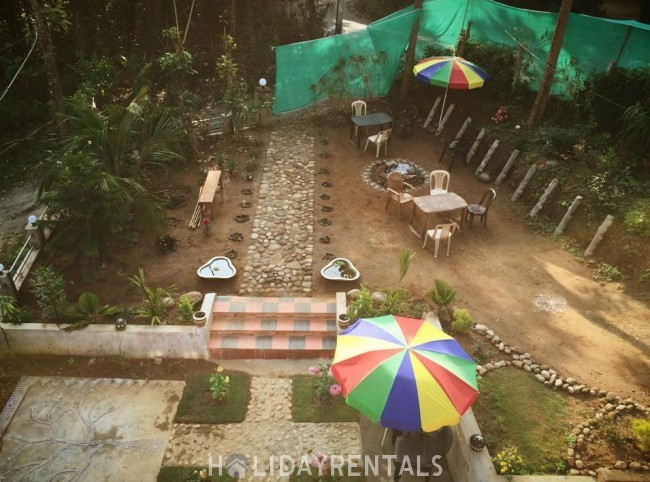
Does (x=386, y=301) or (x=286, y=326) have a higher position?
(x=386, y=301)

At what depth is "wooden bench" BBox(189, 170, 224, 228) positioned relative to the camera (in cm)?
1108

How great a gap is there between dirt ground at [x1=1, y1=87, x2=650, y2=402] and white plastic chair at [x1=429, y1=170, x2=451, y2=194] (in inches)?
32.2

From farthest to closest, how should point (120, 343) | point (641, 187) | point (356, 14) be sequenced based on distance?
1. point (356, 14)
2. point (641, 187)
3. point (120, 343)

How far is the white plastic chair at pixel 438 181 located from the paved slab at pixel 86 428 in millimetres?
7564

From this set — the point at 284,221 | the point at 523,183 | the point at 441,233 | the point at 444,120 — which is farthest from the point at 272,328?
the point at 444,120

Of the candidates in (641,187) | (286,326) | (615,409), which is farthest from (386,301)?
(641,187)

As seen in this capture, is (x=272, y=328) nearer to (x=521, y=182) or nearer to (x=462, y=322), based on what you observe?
(x=462, y=322)

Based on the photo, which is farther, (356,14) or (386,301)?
(356,14)

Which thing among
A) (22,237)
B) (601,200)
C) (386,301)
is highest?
(601,200)

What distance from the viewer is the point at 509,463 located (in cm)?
634

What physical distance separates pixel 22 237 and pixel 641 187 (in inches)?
553

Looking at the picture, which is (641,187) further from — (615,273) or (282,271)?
(282,271)

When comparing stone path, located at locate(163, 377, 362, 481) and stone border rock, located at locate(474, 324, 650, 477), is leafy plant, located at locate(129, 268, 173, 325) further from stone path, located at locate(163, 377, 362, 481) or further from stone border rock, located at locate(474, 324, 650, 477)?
stone border rock, located at locate(474, 324, 650, 477)

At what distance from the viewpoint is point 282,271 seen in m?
10.1
